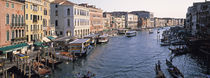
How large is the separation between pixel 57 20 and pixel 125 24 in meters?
95.3

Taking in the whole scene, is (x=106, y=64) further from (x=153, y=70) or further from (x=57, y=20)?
(x=57, y=20)

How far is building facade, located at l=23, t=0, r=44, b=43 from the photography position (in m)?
35.5

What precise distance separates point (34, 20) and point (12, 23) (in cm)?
753

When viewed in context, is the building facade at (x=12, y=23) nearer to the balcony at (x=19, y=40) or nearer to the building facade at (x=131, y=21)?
the balcony at (x=19, y=40)

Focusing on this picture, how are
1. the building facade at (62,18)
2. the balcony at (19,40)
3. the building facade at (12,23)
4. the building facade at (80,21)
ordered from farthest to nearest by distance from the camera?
the building facade at (80,21)
the building facade at (62,18)
the balcony at (19,40)
the building facade at (12,23)

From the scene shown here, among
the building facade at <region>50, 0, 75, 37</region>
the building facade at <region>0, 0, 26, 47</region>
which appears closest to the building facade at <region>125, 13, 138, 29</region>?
the building facade at <region>50, 0, 75, 37</region>

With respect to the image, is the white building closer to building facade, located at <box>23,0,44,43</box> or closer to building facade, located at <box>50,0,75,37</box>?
building facade, located at <box>50,0,75,37</box>

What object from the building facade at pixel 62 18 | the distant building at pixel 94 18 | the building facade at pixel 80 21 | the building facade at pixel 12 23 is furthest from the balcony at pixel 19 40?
the distant building at pixel 94 18

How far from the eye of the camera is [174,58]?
3753 cm

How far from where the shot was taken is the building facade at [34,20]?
116 feet

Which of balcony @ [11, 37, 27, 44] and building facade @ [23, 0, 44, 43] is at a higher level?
building facade @ [23, 0, 44, 43]

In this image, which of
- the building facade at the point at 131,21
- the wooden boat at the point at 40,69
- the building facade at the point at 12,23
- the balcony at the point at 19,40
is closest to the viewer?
the wooden boat at the point at 40,69

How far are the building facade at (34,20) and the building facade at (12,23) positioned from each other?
179 cm

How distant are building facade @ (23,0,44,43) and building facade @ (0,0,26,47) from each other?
1.79 metres
